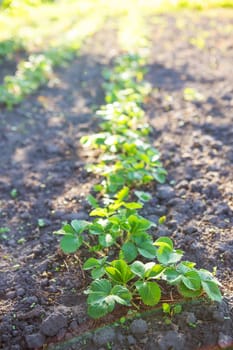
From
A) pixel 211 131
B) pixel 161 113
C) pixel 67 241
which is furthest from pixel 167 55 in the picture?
pixel 67 241

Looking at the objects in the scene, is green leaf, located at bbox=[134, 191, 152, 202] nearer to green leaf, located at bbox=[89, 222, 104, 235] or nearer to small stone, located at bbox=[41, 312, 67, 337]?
green leaf, located at bbox=[89, 222, 104, 235]

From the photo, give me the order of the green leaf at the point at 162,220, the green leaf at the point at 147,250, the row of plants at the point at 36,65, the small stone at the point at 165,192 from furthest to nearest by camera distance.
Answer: the row of plants at the point at 36,65 < the small stone at the point at 165,192 < the green leaf at the point at 162,220 < the green leaf at the point at 147,250

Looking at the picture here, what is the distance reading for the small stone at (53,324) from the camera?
2.42 meters

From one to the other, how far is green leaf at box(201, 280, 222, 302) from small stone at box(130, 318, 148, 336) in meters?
0.33

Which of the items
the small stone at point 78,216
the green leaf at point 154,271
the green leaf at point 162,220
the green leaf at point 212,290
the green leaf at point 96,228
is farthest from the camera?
the small stone at point 78,216

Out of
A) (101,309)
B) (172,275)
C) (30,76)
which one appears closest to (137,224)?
(172,275)

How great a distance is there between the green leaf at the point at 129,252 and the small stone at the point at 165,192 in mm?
846

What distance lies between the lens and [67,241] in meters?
2.73

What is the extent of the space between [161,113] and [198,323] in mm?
2879

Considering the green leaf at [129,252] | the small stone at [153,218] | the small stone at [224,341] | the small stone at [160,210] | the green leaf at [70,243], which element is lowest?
the small stone at [160,210]

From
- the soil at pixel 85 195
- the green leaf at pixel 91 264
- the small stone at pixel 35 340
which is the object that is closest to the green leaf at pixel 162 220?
the soil at pixel 85 195

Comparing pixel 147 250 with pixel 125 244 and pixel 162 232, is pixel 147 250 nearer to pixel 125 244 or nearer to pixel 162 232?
pixel 125 244

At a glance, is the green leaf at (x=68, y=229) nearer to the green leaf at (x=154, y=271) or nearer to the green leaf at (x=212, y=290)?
the green leaf at (x=154, y=271)

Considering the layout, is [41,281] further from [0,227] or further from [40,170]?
[40,170]
